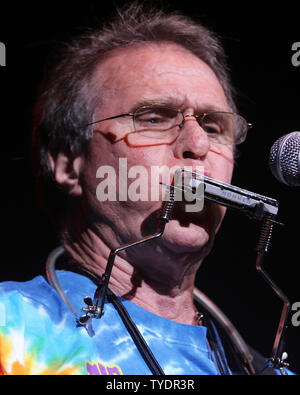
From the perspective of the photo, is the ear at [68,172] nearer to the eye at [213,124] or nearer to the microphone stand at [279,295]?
the eye at [213,124]

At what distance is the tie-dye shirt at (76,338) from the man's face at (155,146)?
10.2 inches

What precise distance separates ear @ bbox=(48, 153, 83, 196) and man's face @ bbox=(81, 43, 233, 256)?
5 centimetres

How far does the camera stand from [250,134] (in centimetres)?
196

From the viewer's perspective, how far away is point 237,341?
5.99 ft

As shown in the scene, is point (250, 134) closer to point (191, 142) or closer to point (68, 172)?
point (191, 142)

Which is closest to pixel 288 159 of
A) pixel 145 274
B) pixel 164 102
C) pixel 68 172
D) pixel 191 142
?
pixel 191 142

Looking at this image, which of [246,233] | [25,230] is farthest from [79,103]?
[246,233]

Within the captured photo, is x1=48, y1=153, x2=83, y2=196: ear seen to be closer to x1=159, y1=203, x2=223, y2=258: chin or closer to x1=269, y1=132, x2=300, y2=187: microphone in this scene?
x1=159, y1=203, x2=223, y2=258: chin

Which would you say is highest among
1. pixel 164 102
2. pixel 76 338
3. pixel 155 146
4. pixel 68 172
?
pixel 164 102

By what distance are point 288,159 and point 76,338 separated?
2.55ft

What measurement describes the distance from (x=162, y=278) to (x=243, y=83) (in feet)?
3.42

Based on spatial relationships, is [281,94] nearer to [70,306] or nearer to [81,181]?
[81,181]

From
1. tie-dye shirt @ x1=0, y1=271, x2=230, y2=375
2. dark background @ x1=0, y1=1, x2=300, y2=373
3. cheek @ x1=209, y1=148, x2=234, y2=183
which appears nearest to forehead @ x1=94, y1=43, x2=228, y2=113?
cheek @ x1=209, y1=148, x2=234, y2=183

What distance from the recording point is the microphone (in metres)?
1.20
